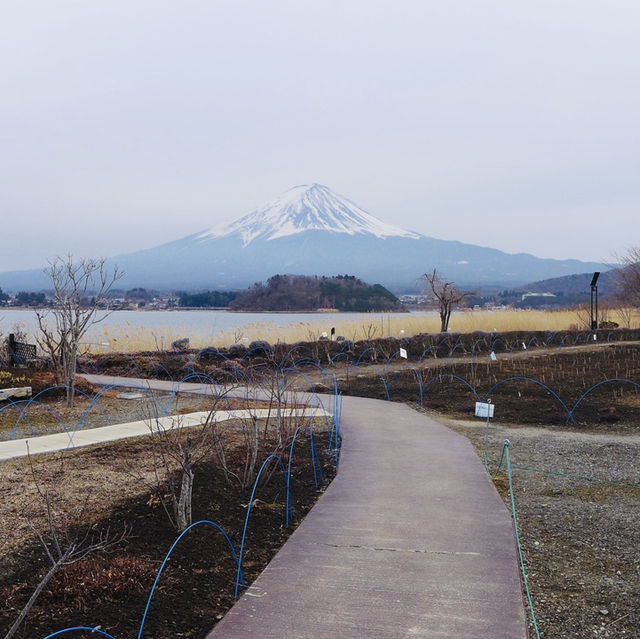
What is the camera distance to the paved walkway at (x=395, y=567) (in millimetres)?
3680

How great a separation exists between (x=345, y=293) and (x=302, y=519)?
135 feet

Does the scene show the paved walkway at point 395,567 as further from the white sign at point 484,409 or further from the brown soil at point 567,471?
the white sign at point 484,409

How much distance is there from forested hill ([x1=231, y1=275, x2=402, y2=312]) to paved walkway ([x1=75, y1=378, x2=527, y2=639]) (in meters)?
36.7

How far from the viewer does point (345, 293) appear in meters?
46.5

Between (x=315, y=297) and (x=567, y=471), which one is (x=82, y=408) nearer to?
(x=567, y=471)

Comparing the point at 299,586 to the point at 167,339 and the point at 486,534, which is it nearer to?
the point at 486,534

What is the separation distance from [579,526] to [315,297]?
4055cm

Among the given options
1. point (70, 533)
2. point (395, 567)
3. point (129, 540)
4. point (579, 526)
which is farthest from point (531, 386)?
point (70, 533)

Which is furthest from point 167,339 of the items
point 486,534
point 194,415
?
point 486,534

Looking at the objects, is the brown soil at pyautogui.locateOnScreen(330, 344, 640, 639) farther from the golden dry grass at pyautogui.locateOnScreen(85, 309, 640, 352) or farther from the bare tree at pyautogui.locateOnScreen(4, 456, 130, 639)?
the golden dry grass at pyautogui.locateOnScreen(85, 309, 640, 352)

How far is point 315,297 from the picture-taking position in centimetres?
4591

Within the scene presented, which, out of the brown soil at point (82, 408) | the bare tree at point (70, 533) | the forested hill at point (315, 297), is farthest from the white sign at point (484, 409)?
the forested hill at point (315, 297)

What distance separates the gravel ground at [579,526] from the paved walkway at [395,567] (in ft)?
0.73

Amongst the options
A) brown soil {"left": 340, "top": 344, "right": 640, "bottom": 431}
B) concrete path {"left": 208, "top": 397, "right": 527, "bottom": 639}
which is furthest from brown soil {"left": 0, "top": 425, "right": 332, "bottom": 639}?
brown soil {"left": 340, "top": 344, "right": 640, "bottom": 431}
